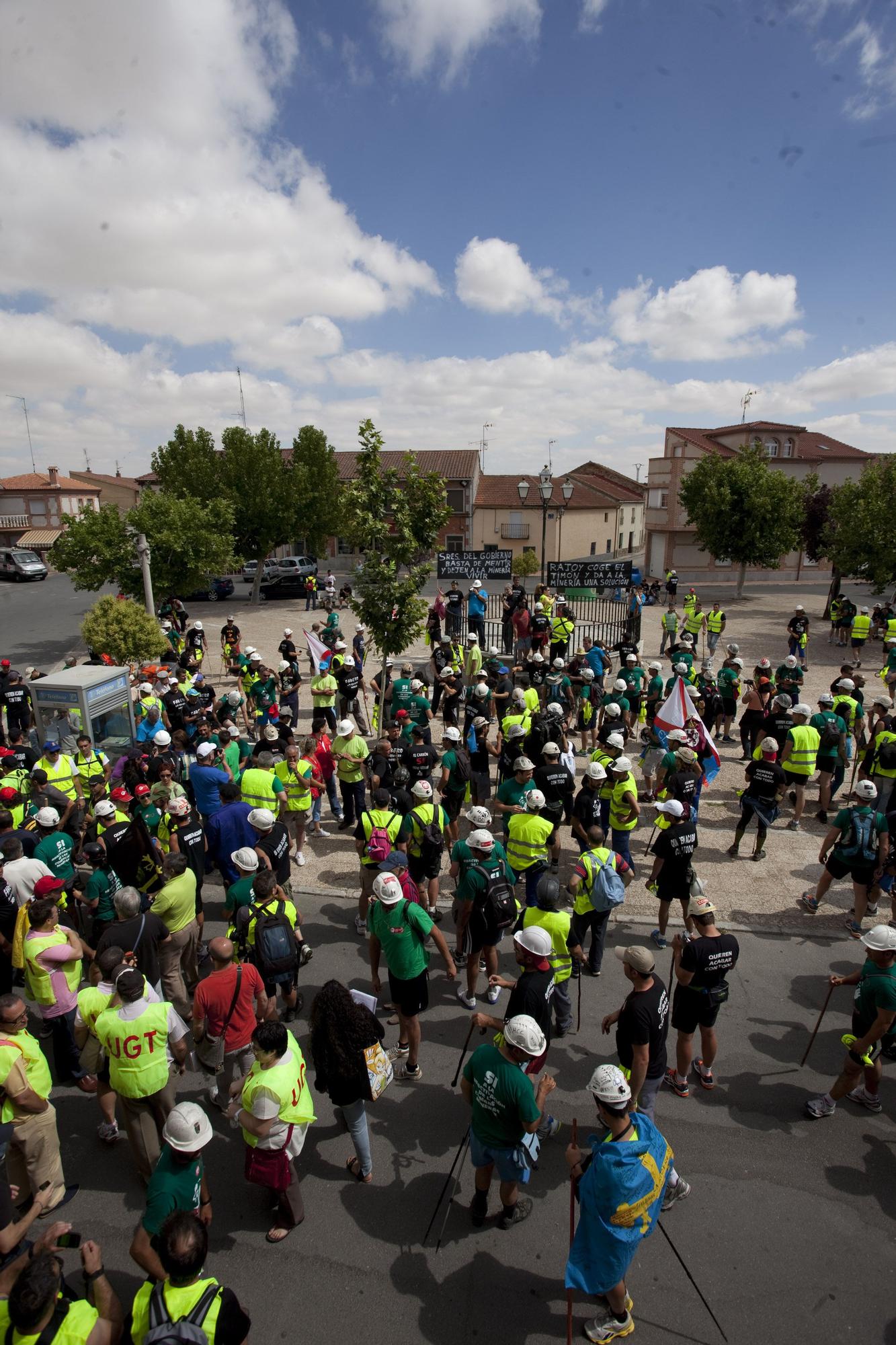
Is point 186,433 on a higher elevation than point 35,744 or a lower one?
higher

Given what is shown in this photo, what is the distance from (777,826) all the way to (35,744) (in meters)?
11.4

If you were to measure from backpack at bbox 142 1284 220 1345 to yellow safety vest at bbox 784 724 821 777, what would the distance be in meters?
8.06

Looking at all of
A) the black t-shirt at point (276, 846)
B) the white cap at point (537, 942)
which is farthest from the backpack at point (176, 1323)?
the black t-shirt at point (276, 846)

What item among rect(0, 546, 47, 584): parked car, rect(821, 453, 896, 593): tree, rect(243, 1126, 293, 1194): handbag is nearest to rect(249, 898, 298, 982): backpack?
rect(243, 1126, 293, 1194): handbag

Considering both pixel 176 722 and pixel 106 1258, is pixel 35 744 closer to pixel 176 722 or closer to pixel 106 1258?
pixel 176 722

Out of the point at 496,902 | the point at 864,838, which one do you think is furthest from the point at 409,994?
the point at 864,838

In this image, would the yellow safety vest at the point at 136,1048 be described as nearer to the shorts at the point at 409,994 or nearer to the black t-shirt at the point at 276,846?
→ the shorts at the point at 409,994

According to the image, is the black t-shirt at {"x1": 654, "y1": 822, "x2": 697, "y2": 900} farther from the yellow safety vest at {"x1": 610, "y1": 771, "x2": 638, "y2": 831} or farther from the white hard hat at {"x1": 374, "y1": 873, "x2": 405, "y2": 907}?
the white hard hat at {"x1": 374, "y1": 873, "x2": 405, "y2": 907}

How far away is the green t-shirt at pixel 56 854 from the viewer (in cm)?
622

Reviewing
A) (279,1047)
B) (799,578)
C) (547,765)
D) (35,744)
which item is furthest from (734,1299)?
(799,578)

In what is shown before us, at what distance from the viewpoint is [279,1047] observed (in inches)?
150

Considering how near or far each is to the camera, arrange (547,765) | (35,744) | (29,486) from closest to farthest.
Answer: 1. (547,765)
2. (35,744)
3. (29,486)

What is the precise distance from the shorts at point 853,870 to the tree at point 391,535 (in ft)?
23.2

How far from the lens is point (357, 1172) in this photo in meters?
4.53
